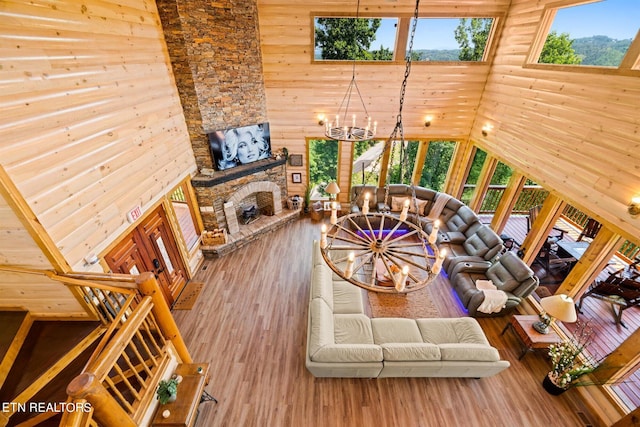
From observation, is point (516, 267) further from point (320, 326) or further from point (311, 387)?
point (311, 387)

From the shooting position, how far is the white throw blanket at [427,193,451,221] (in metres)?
7.39

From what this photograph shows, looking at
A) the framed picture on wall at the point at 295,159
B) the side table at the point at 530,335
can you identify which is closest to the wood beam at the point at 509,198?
the side table at the point at 530,335

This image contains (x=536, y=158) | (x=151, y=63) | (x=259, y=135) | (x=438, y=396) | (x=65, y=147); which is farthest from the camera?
(x=259, y=135)

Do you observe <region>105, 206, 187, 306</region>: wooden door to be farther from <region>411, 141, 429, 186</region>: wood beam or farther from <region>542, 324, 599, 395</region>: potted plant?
<region>542, 324, 599, 395</region>: potted plant

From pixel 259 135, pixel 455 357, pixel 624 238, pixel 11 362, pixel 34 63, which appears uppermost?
pixel 34 63

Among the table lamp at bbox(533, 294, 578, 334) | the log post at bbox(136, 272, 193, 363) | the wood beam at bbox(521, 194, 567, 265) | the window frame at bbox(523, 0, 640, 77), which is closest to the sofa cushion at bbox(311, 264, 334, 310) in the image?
the log post at bbox(136, 272, 193, 363)

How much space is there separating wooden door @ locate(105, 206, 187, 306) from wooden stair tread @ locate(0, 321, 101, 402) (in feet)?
2.96

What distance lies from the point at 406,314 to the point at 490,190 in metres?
5.00

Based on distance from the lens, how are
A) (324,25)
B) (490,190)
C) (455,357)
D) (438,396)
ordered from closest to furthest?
(455,357) < (438,396) < (324,25) < (490,190)

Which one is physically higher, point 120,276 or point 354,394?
point 120,276

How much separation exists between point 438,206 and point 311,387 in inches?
227

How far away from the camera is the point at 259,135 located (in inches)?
269

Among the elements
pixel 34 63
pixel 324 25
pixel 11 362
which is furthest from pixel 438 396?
pixel 324 25

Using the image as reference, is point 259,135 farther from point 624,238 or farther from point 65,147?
point 624,238
